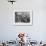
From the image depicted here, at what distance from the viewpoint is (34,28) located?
14.2 feet

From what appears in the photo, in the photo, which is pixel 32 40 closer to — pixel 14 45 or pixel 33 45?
pixel 33 45

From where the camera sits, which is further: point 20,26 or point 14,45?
point 20,26

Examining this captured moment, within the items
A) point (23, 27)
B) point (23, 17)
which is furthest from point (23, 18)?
point (23, 27)

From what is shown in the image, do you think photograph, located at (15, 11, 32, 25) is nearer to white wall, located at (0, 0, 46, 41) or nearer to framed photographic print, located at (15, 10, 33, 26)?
framed photographic print, located at (15, 10, 33, 26)

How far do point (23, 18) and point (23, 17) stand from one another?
3 cm

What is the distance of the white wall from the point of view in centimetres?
429

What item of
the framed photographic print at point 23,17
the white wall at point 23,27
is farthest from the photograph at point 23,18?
the white wall at point 23,27

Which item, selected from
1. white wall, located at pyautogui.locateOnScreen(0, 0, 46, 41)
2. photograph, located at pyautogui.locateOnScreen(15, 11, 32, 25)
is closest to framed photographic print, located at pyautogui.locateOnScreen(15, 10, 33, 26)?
photograph, located at pyautogui.locateOnScreen(15, 11, 32, 25)

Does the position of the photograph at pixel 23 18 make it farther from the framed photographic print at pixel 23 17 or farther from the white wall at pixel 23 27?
the white wall at pixel 23 27

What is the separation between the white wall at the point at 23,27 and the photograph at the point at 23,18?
121 mm

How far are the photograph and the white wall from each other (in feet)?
A: 0.40

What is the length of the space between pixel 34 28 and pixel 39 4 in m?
0.74

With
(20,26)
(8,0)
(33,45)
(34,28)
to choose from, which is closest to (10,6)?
(8,0)

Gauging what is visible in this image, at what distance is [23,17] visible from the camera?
4348 mm
